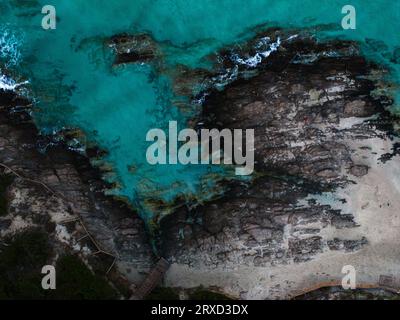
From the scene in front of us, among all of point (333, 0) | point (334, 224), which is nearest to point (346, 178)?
point (334, 224)

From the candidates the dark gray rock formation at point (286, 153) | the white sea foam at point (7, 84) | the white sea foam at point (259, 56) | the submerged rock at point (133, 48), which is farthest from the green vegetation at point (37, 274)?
the white sea foam at point (259, 56)

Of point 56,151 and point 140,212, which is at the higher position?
point 56,151

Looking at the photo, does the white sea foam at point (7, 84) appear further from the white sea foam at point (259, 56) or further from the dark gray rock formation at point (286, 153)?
the white sea foam at point (259, 56)

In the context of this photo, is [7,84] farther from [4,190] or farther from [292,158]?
[292,158]

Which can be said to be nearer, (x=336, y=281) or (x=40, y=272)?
(x=40, y=272)

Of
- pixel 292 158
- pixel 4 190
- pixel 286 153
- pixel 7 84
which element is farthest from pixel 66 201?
pixel 292 158

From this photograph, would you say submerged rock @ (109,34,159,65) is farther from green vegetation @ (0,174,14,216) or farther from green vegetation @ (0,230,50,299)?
green vegetation @ (0,230,50,299)

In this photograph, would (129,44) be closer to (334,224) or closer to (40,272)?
(40,272)

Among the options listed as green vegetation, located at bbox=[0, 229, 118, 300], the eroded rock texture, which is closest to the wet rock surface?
the eroded rock texture
